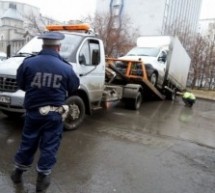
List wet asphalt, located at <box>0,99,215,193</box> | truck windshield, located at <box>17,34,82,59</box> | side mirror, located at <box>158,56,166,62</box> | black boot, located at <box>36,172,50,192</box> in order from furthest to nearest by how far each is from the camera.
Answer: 1. side mirror, located at <box>158,56,166,62</box>
2. truck windshield, located at <box>17,34,82,59</box>
3. wet asphalt, located at <box>0,99,215,193</box>
4. black boot, located at <box>36,172,50,192</box>

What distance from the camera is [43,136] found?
12.5 ft

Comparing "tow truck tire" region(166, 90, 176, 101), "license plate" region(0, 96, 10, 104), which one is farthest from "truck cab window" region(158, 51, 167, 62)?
"license plate" region(0, 96, 10, 104)

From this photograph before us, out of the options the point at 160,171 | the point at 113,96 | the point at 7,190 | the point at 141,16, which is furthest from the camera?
the point at 141,16

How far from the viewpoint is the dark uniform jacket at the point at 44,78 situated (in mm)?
3650

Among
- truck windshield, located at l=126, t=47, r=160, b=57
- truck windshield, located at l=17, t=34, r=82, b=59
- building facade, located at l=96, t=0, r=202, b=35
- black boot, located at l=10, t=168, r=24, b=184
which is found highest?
building facade, located at l=96, t=0, r=202, b=35

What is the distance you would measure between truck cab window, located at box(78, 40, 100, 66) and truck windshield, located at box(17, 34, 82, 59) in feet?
0.70

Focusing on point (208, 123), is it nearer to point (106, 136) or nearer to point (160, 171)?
point (106, 136)

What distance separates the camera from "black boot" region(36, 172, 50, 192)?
12.5ft

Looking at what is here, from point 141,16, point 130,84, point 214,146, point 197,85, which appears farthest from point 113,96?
point 141,16

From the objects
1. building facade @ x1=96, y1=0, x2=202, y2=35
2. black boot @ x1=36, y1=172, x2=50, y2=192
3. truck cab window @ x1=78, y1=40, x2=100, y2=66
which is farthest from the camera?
building facade @ x1=96, y1=0, x2=202, y2=35

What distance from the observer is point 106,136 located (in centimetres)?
692

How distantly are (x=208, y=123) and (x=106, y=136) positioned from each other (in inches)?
175

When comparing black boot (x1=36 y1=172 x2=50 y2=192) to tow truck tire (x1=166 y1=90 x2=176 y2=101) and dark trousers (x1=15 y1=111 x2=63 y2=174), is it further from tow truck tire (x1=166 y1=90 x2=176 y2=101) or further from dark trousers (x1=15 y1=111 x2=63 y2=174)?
tow truck tire (x1=166 y1=90 x2=176 y2=101)

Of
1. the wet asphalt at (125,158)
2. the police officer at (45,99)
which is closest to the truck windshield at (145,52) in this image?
the wet asphalt at (125,158)
